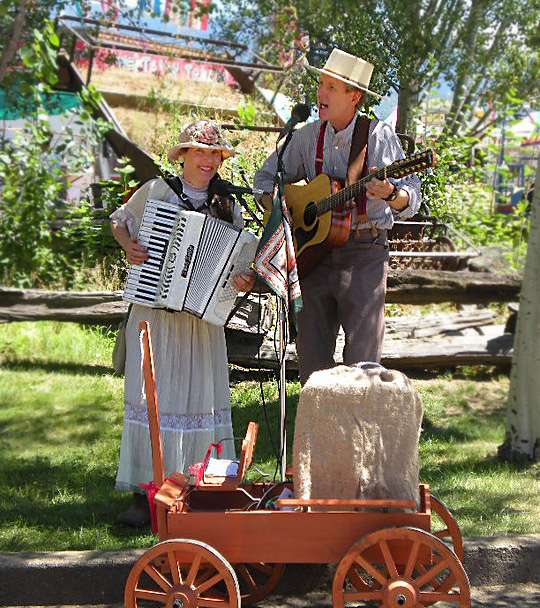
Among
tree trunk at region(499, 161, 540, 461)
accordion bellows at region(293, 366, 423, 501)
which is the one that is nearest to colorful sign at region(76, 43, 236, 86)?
tree trunk at region(499, 161, 540, 461)

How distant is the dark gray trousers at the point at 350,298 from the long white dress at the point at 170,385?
1.62 ft

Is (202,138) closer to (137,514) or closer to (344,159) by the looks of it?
(344,159)

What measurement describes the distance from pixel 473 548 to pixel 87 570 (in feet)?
5.67

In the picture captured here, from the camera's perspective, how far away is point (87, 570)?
14.0ft

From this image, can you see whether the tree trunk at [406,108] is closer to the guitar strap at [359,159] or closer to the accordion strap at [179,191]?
the guitar strap at [359,159]

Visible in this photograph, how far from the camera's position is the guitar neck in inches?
168

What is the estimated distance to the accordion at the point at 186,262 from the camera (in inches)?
183

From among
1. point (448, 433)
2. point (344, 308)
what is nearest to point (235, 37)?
point (448, 433)

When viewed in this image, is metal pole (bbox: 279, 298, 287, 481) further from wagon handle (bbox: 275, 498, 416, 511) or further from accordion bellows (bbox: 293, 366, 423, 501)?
wagon handle (bbox: 275, 498, 416, 511)

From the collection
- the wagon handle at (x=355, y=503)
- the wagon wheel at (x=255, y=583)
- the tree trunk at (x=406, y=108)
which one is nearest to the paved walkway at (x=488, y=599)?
the wagon wheel at (x=255, y=583)

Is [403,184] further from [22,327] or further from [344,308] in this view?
[22,327]

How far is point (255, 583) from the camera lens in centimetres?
430

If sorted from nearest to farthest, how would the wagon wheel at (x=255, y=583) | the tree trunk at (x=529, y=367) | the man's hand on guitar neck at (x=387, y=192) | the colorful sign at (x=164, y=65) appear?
the wagon wheel at (x=255, y=583), the man's hand on guitar neck at (x=387, y=192), the tree trunk at (x=529, y=367), the colorful sign at (x=164, y=65)

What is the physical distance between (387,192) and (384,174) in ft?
0.27
